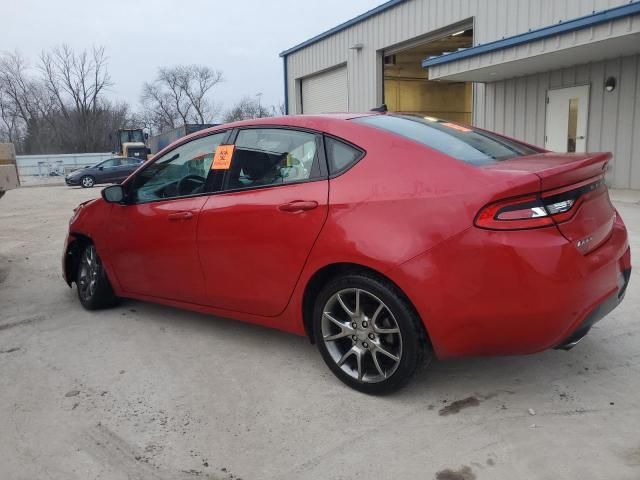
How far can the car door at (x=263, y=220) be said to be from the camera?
308 cm

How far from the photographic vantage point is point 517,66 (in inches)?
456

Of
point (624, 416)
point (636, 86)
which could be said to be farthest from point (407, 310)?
point (636, 86)

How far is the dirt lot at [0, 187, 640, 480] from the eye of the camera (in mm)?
2391

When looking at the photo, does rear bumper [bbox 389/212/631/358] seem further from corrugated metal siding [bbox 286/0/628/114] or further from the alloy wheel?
corrugated metal siding [bbox 286/0/628/114]

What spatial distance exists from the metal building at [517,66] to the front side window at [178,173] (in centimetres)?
770

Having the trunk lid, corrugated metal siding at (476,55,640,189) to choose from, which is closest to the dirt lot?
the trunk lid

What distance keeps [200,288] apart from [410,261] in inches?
66.8

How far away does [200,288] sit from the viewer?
12.2 feet

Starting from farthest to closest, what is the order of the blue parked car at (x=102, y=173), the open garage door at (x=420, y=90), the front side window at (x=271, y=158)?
the blue parked car at (x=102, y=173), the open garage door at (x=420, y=90), the front side window at (x=271, y=158)

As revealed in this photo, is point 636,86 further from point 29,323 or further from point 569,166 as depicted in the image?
point 29,323

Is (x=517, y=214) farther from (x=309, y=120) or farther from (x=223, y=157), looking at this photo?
(x=223, y=157)

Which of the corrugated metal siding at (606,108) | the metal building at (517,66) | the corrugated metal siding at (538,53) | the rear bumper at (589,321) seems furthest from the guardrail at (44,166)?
the rear bumper at (589,321)

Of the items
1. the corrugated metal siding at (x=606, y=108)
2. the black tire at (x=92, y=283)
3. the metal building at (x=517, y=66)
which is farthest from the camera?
the corrugated metal siding at (x=606, y=108)

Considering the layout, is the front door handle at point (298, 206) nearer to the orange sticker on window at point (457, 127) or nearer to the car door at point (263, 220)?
the car door at point (263, 220)
